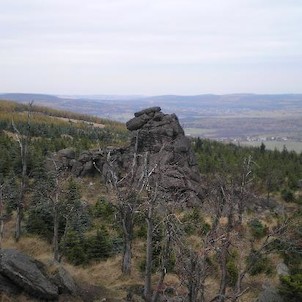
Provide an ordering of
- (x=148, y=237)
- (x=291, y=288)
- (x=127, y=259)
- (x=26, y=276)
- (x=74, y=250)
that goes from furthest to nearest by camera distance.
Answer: (x=74, y=250)
(x=127, y=259)
(x=291, y=288)
(x=148, y=237)
(x=26, y=276)

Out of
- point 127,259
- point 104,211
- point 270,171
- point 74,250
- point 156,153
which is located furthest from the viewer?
point 270,171

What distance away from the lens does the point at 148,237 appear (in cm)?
1925

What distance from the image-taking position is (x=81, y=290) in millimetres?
19906

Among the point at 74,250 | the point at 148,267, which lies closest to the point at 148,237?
the point at 148,267

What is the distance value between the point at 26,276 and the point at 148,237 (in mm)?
5343

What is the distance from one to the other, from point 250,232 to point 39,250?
43.7ft

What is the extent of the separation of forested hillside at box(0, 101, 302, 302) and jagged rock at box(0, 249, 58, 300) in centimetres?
48

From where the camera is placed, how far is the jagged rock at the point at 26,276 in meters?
17.5

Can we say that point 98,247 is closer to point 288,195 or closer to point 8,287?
point 8,287

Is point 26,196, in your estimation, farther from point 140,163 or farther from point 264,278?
point 264,278

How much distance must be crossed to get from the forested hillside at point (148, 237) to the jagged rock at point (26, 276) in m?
0.48

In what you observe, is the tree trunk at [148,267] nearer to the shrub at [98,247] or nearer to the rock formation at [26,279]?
the rock formation at [26,279]

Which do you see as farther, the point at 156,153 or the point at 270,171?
the point at 270,171

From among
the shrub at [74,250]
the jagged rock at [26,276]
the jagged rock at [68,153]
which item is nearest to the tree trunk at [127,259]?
the shrub at [74,250]
